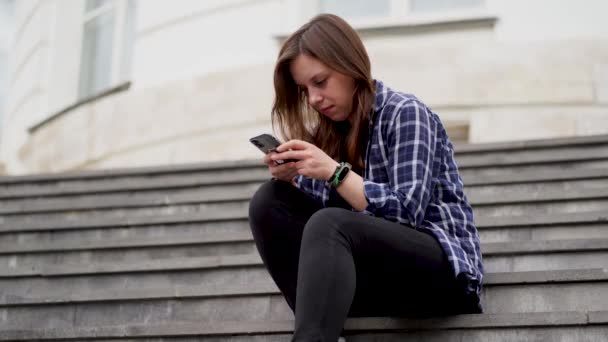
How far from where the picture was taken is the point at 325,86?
2.91 meters

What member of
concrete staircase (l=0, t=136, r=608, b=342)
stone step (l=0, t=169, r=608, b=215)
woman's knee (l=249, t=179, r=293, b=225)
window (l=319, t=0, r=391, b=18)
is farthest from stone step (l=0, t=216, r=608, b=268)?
window (l=319, t=0, r=391, b=18)

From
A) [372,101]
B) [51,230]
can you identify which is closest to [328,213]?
[372,101]

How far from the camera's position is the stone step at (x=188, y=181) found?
171 inches

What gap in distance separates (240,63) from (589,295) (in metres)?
4.54

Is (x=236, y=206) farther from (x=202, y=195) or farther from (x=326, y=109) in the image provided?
(x=326, y=109)

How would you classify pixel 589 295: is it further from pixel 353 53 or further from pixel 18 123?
pixel 18 123

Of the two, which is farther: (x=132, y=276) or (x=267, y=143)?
(x=132, y=276)

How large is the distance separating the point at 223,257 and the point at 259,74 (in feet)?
11.3

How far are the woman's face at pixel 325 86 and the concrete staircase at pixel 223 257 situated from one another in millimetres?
588

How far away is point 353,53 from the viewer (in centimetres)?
288

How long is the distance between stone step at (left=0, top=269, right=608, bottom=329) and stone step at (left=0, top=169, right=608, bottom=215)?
1081 mm

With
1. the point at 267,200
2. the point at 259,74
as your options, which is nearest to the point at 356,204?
the point at 267,200

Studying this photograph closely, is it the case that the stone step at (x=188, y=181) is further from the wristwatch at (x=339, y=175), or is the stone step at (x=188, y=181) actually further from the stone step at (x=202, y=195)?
the wristwatch at (x=339, y=175)

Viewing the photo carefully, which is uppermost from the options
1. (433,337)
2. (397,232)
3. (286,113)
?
(286,113)
